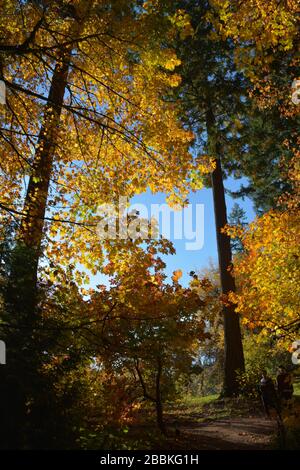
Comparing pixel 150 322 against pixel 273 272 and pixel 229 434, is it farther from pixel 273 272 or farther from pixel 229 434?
pixel 273 272

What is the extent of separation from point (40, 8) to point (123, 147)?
2707 mm

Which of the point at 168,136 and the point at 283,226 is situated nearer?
the point at 168,136

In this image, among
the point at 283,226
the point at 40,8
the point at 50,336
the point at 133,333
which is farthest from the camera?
the point at 283,226

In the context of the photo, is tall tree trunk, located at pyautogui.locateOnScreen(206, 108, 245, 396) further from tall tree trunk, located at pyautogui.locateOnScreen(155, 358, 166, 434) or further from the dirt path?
tall tree trunk, located at pyautogui.locateOnScreen(155, 358, 166, 434)

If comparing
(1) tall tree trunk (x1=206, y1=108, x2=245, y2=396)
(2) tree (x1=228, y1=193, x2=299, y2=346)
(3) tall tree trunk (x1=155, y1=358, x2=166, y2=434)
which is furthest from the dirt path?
(1) tall tree trunk (x1=206, y1=108, x2=245, y2=396)

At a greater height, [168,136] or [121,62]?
[121,62]

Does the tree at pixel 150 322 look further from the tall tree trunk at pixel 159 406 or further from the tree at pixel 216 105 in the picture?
the tree at pixel 216 105

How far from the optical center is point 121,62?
6.64m

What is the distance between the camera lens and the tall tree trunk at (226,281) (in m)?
12.8

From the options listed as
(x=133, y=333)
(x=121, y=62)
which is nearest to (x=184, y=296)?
(x=133, y=333)

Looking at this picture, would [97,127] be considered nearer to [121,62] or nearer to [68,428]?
[121,62]

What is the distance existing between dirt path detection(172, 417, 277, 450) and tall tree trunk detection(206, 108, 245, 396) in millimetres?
2477

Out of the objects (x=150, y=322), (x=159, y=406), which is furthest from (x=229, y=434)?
(x=150, y=322)

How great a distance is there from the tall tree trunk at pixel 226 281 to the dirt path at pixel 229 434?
8.13 feet
